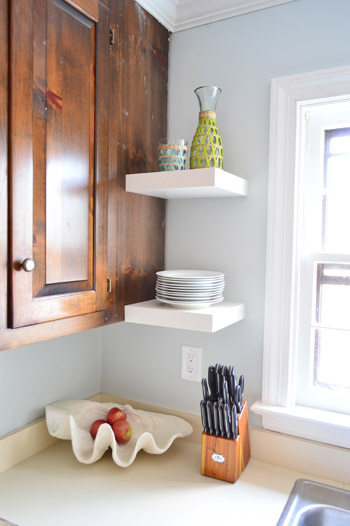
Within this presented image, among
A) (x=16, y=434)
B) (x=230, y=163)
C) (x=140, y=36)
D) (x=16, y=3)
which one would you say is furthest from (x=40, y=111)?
(x=16, y=434)

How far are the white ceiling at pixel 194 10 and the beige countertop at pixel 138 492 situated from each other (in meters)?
1.47

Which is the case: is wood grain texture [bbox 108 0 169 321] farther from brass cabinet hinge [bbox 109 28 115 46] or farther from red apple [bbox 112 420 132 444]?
red apple [bbox 112 420 132 444]

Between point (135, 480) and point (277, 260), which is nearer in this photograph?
point (135, 480)

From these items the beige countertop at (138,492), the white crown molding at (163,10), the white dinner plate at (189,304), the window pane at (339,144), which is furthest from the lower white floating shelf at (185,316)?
the white crown molding at (163,10)

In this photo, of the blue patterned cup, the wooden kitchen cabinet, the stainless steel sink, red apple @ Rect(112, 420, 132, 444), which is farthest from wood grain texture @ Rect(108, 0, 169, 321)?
the stainless steel sink

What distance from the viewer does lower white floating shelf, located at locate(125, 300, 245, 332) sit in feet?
3.84

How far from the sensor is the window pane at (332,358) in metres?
1.31

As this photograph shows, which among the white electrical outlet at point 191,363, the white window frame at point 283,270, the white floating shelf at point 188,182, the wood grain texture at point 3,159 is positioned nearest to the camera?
the wood grain texture at point 3,159

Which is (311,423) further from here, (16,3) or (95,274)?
(16,3)

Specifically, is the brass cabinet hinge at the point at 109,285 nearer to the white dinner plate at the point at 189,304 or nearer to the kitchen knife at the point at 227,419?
the white dinner plate at the point at 189,304

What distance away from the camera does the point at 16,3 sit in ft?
2.83

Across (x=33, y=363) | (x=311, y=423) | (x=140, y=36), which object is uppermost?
(x=140, y=36)

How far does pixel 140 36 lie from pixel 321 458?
1.44 metres

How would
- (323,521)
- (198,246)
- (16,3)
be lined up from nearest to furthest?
(16,3) < (323,521) < (198,246)
